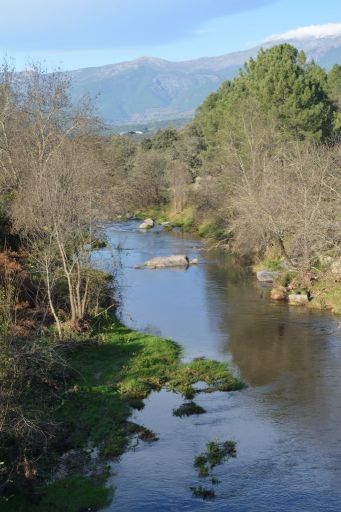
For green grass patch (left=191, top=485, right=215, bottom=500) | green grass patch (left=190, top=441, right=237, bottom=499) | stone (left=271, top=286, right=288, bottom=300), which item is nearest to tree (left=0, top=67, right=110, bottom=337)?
green grass patch (left=190, top=441, right=237, bottom=499)

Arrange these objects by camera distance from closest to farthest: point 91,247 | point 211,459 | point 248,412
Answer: point 211,459 < point 248,412 < point 91,247

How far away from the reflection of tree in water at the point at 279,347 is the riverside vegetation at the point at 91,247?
1.90 m

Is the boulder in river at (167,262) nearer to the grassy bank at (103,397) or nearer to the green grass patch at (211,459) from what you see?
the grassy bank at (103,397)

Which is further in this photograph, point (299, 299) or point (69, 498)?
point (299, 299)

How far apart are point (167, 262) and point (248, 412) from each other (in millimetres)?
29017

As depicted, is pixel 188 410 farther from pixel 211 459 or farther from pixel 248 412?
pixel 211 459

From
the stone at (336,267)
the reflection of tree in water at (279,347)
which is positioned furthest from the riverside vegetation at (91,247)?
the reflection of tree in water at (279,347)

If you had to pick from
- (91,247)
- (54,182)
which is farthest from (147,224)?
(54,182)

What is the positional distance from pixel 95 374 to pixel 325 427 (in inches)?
376

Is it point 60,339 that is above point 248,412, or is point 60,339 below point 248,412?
above

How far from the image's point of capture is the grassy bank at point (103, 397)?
18359 millimetres

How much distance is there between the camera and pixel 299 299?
128 ft

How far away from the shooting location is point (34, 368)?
2131cm

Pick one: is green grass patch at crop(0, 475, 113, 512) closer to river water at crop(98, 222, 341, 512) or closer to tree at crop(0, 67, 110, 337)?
river water at crop(98, 222, 341, 512)
